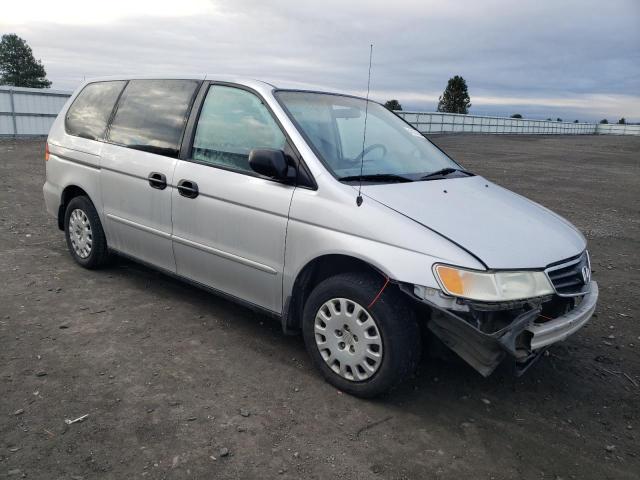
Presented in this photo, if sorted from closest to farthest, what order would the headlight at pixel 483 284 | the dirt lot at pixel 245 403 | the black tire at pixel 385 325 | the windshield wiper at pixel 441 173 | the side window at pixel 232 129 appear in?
the dirt lot at pixel 245 403 < the headlight at pixel 483 284 < the black tire at pixel 385 325 < the side window at pixel 232 129 < the windshield wiper at pixel 441 173

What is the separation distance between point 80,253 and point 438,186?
358cm

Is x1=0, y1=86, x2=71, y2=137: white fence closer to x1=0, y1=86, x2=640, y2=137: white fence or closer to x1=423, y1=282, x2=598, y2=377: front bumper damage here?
x1=0, y1=86, x2=640, y2=137: white fence

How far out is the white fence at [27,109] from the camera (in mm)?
19438

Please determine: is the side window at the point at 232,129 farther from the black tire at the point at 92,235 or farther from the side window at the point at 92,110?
the black tire at the point at 92,235

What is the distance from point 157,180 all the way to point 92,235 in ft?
4.18

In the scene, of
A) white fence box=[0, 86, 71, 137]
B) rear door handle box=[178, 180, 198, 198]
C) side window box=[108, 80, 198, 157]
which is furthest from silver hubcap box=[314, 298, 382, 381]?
white fence box=[0, 86, 71, 137]

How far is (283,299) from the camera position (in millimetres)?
3580

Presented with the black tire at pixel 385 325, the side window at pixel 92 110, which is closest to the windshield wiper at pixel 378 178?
the black tire at pixel 385 325

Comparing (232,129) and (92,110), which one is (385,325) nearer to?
(232,129)

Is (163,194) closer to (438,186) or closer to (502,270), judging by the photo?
(438,186)

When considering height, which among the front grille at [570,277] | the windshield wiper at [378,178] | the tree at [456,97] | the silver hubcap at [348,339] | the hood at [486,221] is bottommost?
the silver hubcap at [348,339]

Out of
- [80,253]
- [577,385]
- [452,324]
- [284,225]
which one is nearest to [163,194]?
[284,225]

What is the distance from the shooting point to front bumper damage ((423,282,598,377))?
2824 millimetres

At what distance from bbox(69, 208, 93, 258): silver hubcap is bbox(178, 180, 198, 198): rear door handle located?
5.03ft
